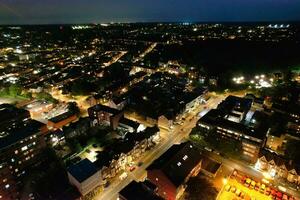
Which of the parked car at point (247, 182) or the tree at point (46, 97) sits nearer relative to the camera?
the parked car at point (247, 182)

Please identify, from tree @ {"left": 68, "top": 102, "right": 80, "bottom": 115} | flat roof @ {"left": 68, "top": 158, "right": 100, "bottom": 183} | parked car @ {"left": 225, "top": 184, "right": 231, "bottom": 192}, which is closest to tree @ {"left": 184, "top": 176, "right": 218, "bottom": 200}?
parked car @ {"left": 225, "top": 184, "right": 231, "bottom": 192}

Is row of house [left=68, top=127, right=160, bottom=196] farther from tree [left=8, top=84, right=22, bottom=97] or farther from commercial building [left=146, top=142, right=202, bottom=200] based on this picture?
tree [left=8, top=84, right=22, bottom=97]

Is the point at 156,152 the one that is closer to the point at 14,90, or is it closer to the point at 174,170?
the point at 174,170

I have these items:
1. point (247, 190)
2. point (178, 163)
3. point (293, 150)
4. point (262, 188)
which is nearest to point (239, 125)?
point (293, 150)

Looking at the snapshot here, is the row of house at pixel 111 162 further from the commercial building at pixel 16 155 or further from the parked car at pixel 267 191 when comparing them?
the parked car at pixel 267 191

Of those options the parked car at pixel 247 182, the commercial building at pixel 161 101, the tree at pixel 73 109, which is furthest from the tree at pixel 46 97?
the parked car at pixel 247 182

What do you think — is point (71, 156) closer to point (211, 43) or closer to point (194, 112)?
point (194, 112)
